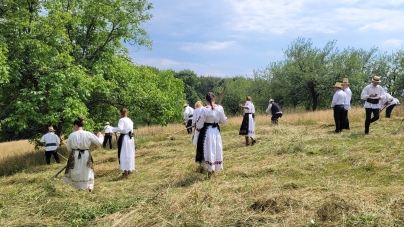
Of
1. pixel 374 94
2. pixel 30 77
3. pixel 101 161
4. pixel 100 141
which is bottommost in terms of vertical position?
pixel 101 161

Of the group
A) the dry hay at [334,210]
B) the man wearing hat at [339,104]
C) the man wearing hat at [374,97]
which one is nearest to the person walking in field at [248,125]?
the man wearing hat at [339,104]

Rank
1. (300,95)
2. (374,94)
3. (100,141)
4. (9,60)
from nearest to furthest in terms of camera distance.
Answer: (100,141) < (374,94) < (9,60) < (300,95)

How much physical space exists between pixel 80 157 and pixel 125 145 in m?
2.01

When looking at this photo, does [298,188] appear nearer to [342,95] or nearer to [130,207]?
[130,207]

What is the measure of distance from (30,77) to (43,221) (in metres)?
10.8

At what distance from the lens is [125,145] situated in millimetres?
8570

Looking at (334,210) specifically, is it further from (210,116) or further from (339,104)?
(339,104)

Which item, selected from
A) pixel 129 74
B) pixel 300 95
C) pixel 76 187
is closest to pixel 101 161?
pixel 76 187

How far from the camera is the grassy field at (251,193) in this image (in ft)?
12.9

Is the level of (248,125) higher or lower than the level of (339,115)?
lower

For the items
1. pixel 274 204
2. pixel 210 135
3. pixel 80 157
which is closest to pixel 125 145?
pixel 80 157

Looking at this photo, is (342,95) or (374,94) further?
(342,95)

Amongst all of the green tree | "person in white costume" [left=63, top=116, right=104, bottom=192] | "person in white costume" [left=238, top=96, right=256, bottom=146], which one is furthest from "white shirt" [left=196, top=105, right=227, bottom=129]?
the green tree

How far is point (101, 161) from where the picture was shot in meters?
11.3
